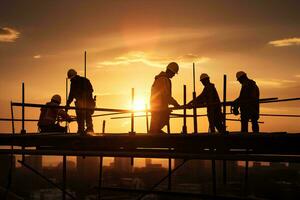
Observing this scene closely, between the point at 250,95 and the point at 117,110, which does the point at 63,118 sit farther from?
the point at 250,95

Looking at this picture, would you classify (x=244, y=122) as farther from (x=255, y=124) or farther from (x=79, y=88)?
(x=79, y=88)

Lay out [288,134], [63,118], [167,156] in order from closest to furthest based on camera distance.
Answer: [288,134]
[167,156]
[63,118]

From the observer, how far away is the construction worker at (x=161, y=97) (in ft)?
48.9

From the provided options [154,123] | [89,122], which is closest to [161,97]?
[154,123]

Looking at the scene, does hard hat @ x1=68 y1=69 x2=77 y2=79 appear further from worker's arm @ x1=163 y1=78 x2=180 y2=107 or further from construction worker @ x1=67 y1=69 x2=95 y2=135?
worker's arm @ x1=163 y1=78 x2=180 y2=107

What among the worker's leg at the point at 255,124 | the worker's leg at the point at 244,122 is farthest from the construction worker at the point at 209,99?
the worker's leg at the point at 255,124

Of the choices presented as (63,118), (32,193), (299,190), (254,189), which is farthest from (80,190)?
(63,118)

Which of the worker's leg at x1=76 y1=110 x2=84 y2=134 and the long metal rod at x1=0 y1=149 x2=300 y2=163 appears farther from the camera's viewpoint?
the worker's leg at x1=76 y1=110 x2=84 y2=134

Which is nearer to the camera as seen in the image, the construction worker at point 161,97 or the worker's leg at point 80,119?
the construction worker at point 161,97

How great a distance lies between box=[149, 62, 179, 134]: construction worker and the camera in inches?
587

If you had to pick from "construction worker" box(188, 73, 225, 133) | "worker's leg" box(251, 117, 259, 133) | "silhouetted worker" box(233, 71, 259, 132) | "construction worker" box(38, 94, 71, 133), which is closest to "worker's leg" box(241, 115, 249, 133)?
"silhouetted worker" box(233, 71, 259, 132)

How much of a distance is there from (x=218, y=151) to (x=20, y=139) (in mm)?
6720

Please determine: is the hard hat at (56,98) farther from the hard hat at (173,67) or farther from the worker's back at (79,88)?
the hard hat at (173,67)

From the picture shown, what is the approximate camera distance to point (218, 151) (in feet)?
46.8
